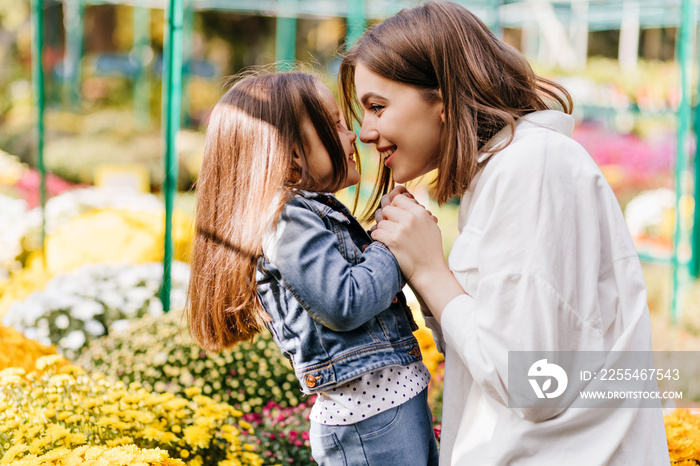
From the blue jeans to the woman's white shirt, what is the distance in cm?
24

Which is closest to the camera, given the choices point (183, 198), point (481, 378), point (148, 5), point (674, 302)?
point (481, 378)

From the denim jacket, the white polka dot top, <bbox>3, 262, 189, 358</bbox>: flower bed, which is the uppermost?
the denim jacket

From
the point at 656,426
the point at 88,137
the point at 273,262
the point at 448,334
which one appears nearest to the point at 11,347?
the point at 273,262

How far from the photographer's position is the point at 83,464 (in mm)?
1665

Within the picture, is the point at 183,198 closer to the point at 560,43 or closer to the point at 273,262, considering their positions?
the point at 560,43

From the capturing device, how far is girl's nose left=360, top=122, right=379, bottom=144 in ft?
5.35

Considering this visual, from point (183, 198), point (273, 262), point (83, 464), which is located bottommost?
point (183, 198)

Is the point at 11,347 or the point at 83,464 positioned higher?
the point at 83,464

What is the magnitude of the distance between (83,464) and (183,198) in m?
8.53

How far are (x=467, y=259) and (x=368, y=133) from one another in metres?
0.40

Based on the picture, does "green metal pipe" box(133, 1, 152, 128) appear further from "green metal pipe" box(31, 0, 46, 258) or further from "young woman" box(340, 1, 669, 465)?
"young woman" box(340, 1, 669, 465)

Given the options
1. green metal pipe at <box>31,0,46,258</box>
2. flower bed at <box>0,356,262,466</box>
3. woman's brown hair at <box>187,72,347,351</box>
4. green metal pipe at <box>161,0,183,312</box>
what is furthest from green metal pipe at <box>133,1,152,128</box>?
woman's brown hair at <box>187,72,347,351</box>

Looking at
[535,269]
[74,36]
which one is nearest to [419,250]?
[535,269]

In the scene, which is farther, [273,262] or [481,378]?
[273,262]
